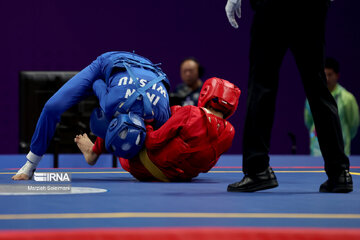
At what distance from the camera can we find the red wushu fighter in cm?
322

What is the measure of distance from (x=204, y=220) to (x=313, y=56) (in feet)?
3.93

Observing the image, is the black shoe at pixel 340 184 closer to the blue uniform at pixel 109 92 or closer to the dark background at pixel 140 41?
the blue uniform at pixel 109 92

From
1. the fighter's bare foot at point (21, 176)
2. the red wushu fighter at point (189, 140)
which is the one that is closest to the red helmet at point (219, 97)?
the red wushu fighter at point (189, 140)

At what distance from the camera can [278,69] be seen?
2627 mm

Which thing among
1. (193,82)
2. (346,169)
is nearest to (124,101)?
(346,169)

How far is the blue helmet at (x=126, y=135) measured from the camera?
324 centimetres

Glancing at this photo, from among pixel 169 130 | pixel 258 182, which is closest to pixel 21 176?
pixel 169 130

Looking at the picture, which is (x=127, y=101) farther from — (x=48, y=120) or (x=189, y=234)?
(x=189, y=234)

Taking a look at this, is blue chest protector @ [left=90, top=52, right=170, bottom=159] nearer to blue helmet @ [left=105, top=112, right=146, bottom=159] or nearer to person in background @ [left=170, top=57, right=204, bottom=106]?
blue helmet @ [left=105, top=112, right=146, bottom=159]

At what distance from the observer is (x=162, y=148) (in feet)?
10.7

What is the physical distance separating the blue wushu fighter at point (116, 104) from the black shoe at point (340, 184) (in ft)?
3.48

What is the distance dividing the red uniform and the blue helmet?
0.20 ft

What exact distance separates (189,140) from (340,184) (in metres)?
0.89

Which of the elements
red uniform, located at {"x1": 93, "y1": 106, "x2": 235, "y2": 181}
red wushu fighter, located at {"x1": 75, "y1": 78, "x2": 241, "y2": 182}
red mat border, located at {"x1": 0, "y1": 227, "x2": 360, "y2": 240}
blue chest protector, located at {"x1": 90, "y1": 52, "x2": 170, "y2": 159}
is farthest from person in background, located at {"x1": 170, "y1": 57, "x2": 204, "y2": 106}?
red mat border, located at {"x1": 0, "y1": 227, "x2": 360, "y2": 240}
